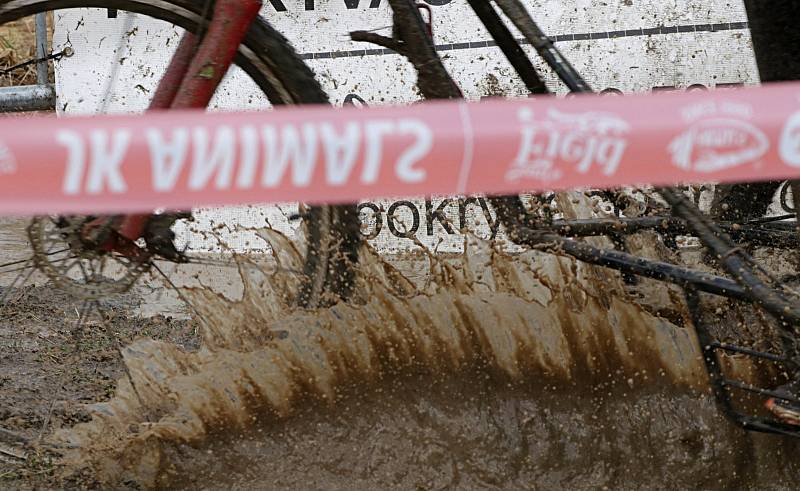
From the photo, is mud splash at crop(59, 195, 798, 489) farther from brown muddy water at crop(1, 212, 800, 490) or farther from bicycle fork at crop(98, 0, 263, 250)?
bicycle fork at crop(98, 0, 263, 250)

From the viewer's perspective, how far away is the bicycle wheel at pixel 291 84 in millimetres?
2601

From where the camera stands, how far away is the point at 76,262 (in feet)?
8.40

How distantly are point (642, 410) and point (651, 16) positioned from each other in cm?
272

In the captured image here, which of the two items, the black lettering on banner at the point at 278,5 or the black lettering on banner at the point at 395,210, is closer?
the black lettering on banner at the point at 395,210

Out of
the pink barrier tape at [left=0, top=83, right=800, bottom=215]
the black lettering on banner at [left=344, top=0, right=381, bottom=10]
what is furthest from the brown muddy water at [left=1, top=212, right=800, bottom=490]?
the black lettering on banner at [left=344, top=0, right=381, bottom=10]

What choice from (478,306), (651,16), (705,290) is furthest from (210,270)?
(651,16)

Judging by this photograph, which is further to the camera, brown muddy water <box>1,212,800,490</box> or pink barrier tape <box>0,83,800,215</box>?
brown muddy water <box>1,212,800,490</box>

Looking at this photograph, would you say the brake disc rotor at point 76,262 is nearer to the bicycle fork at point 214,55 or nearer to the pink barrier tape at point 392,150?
the bicycle fork at point 214,55

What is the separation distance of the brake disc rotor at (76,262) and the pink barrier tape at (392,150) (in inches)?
35.6

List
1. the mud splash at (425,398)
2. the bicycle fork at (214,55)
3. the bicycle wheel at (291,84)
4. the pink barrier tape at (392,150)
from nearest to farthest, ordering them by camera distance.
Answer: the pink barrier tape at (392,150)
the bicycle fork at (214,55)
the bicycle wheel at (291,84)
the mud splash at (425,398)

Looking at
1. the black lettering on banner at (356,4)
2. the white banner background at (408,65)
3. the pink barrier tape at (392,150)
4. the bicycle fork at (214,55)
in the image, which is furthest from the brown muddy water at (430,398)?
the black lettering on banner at (356,4)

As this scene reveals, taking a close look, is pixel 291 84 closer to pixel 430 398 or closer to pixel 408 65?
pixel 430 398

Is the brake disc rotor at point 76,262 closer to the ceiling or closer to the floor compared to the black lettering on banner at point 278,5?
closer to the floor

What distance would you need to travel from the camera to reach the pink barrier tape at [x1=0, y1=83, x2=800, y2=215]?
1604mm
